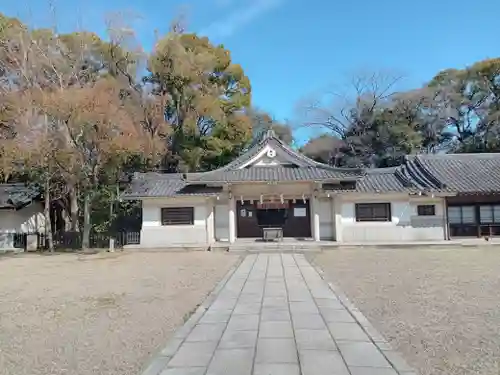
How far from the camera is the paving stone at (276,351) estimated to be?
421 cm

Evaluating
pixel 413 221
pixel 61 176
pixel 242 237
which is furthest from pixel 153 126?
pixel 413 221

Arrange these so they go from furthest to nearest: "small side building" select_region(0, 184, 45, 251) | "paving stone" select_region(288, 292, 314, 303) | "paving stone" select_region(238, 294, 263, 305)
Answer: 1. "small side building" select_region(0, 184, 45, 251)
2. "paving stone" select_region(288, 292, 314, 303)
3. "paving stone" select_region(238, 294, 263, 305)

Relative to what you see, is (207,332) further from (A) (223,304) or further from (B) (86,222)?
(B) (86,222)

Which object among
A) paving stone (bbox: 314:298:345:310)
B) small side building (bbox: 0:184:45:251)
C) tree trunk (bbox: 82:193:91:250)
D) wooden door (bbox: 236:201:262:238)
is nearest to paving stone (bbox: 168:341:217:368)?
paving stone (bbox: 314:298:345:310)

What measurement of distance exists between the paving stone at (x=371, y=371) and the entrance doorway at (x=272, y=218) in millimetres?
16226

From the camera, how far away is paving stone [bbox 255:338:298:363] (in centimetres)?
421

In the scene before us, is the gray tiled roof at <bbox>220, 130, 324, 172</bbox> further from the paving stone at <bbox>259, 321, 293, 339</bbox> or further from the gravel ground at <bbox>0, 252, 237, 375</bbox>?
the paving stone at <bbox>259, 321, 293, 339</bbox>

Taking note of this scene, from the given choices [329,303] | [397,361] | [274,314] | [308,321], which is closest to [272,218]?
[329,303]

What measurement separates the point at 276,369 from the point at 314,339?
3.44 ft

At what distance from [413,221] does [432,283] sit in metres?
10.2

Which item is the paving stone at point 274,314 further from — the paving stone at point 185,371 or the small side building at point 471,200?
the small side building at point 471,200

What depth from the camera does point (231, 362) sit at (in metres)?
4.16

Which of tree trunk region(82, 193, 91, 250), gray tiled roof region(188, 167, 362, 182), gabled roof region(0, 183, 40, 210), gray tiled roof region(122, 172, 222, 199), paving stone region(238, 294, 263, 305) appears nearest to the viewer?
paving stone region(238, 294, 263, 305)

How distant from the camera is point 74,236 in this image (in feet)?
64.4
